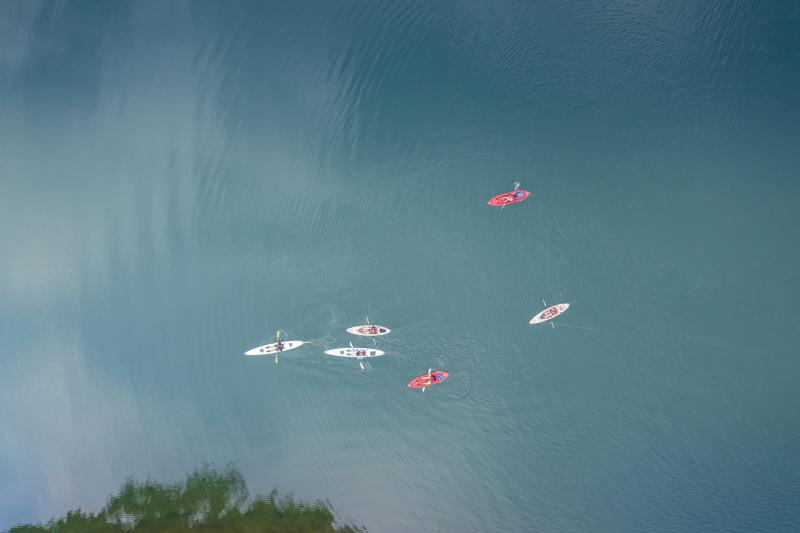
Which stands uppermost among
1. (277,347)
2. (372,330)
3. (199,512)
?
(277,347)

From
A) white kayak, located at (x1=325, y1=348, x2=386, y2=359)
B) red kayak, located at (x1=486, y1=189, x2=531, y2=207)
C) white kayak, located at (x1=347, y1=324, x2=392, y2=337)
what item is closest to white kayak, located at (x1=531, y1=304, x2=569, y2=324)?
red kayak, located at (x1=486, y1=189, x2=531, y2=207)

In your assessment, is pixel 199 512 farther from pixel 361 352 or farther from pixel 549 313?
pixel 549 313

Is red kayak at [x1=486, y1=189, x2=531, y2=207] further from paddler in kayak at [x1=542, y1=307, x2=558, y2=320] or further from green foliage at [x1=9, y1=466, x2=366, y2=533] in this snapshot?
green foliage at [x1=9, y1=466, x2=366, y2=533]

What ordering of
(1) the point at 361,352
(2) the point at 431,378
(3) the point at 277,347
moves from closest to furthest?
(2) the point at 431,378
(1) the point at 361,352
(3) the point at 277,347

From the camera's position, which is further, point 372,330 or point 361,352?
point 361,352

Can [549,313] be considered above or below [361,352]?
below

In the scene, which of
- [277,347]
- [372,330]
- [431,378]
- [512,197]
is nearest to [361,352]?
[372,330]

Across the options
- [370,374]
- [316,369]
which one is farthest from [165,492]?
[370,374]
